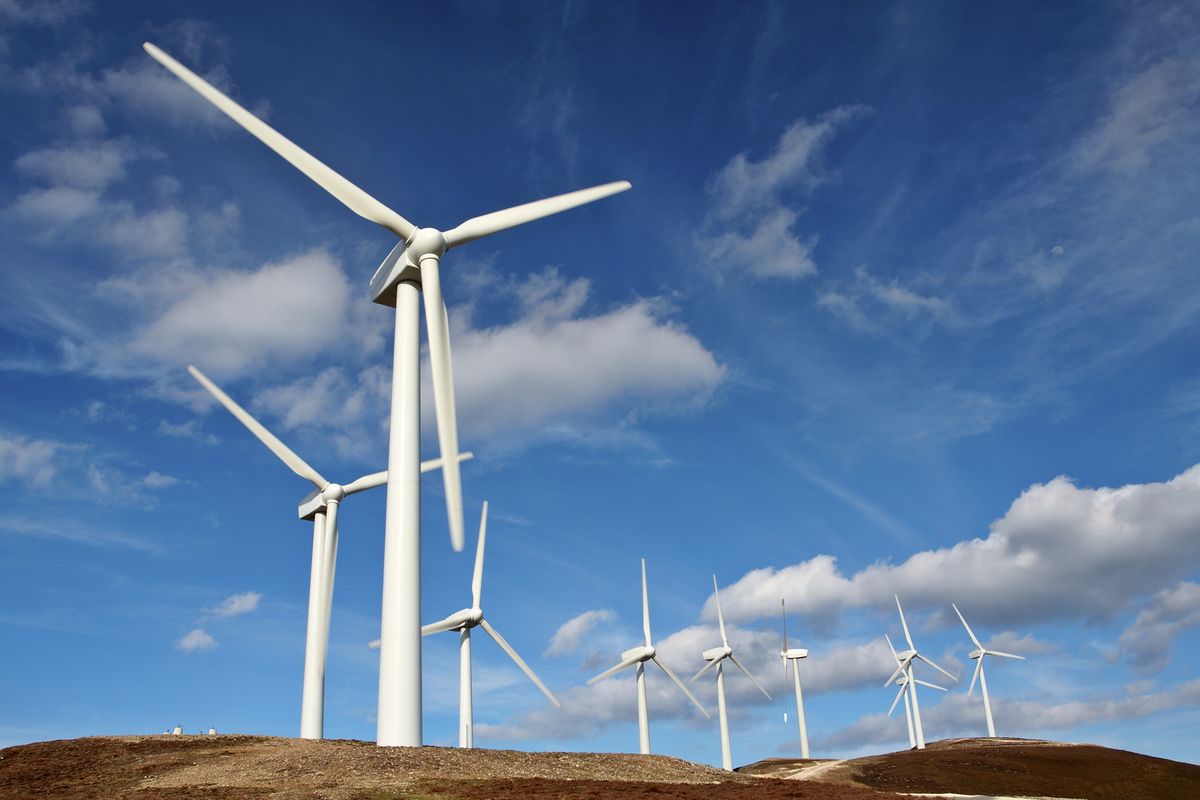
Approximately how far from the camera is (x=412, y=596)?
3800 cm

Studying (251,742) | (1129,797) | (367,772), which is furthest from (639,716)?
(367,772)

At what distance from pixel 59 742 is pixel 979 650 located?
142090 millimetres

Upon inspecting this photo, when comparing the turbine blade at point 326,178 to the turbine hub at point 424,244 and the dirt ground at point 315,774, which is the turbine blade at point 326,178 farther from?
the dirt ground at point 315,774

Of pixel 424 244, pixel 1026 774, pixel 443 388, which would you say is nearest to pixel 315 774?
pixel 443 388

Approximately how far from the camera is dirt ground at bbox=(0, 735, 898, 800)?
3091 centimetres

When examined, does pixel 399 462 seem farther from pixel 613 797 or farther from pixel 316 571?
pixel 316 571

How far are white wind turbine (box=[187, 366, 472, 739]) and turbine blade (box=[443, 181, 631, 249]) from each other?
12579 millimetres

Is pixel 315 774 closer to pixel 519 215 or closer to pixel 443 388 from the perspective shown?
pixel 443 388

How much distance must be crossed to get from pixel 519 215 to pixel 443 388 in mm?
11483

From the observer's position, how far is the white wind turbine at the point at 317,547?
177 feet

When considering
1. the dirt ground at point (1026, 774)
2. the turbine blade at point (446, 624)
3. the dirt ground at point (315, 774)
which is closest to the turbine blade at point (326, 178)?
the dirt ground at point (315, 774)

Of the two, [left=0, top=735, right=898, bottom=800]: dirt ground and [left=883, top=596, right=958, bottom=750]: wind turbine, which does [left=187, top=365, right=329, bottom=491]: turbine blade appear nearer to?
[left=0, top=735, right=898, bottom=800]: dirt ground

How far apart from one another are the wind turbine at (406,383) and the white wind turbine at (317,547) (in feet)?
29.4

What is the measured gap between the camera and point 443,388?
1564 inches
